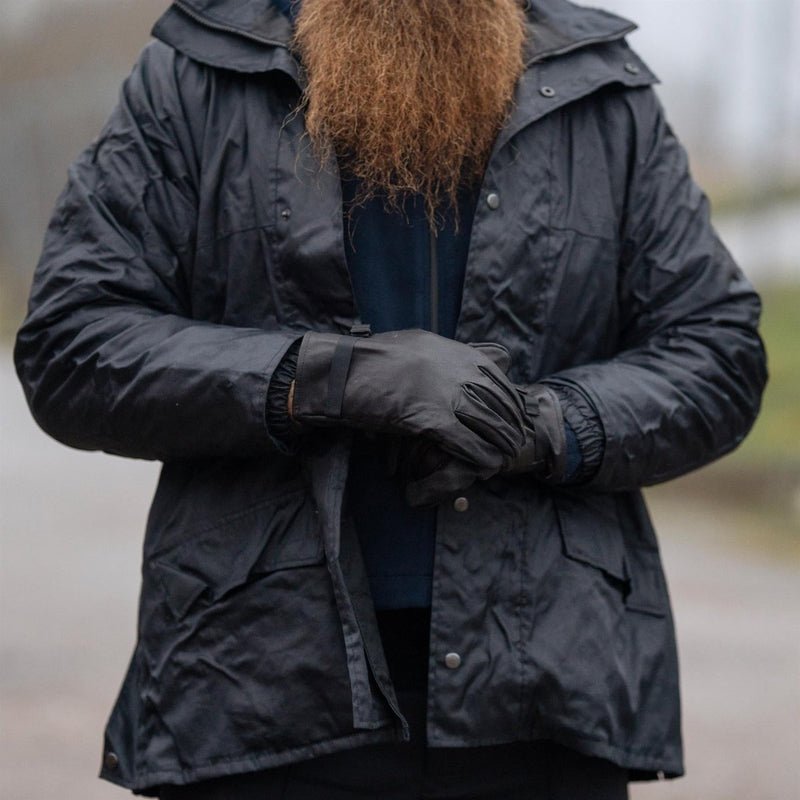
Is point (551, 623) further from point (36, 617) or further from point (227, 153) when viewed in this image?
point (36, 617)

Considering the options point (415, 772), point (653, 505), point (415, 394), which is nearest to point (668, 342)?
point (415, 394)

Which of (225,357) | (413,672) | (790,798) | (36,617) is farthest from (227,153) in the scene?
(36,617)

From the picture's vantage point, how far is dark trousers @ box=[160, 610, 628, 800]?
2.14m

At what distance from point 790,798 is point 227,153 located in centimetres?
294

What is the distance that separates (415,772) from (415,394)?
60cm

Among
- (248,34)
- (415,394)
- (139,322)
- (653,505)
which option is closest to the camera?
(415,394)

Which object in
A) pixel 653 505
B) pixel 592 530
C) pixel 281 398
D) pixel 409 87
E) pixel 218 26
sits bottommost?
pixel 653 505

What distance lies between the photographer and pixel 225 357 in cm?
207

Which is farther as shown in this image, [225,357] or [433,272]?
[433,272]

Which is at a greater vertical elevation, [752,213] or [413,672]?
[413,672]

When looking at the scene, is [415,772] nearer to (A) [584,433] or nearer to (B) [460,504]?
(B) [460,504]

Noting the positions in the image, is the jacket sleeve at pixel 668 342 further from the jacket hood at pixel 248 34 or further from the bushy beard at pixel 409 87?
the bushy beard at pixel 409 87

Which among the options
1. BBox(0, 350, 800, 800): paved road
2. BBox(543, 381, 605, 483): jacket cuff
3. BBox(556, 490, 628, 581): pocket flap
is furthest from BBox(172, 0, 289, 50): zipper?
BBox(0, 350, 800, 800): paved road

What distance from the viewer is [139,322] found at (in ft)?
6.95
